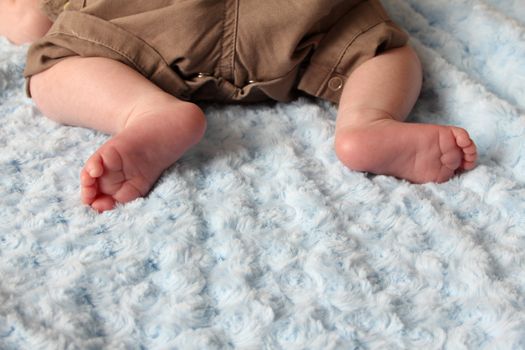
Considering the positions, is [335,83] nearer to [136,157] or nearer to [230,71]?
[230,71]

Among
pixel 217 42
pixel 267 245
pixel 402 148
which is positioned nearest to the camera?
pixel 267 245

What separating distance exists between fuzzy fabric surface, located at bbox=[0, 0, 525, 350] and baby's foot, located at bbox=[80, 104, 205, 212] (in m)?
0.02

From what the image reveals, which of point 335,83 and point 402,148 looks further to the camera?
point 335,83

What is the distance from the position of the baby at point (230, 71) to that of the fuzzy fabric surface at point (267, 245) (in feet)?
0.12

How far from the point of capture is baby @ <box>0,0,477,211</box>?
0.87 meters

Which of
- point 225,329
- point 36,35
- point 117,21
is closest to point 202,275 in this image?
point 225,329

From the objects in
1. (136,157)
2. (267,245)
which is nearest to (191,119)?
(136,157)

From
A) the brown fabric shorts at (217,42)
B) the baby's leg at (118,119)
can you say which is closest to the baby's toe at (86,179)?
the baby's leg at (118,119)

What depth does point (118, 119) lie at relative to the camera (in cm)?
91

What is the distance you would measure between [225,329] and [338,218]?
0.22 m

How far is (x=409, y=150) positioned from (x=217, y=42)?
1.10ft

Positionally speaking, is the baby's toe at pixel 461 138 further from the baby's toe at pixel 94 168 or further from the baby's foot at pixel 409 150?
the baby's toe at pixel 94 168

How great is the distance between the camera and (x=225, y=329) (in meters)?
0.66

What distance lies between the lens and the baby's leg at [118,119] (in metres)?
0.81
